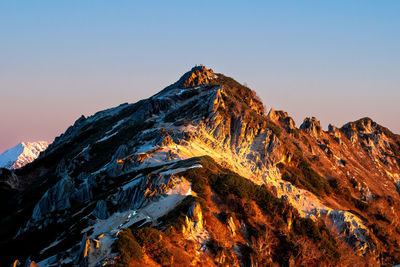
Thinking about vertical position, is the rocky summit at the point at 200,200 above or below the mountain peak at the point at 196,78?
below

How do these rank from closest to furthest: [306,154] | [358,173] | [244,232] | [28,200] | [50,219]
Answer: [244,232]
[50,219]
[28,200]
[306,154]
[358,173]

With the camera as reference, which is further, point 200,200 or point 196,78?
point 196,78

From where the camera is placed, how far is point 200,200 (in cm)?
4822

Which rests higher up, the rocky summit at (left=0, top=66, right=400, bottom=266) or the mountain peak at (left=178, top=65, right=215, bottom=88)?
the mountain peak at (left=178, top=65, right=215, bottom=88)

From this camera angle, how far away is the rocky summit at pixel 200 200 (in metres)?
42.4

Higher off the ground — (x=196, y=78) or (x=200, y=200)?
(x=196, y=78)

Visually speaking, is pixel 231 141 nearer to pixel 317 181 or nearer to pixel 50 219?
pixel 317 181

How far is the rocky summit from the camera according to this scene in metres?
42.4

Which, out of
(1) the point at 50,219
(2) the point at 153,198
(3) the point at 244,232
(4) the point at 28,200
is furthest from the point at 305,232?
(4) the point at 28,200

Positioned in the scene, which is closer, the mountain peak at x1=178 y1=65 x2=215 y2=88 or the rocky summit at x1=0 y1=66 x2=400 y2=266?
the rocky summit at x1=0 y1=66 x2=400 y2=266

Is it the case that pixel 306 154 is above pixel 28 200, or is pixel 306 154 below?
above

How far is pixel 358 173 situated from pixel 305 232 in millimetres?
73284

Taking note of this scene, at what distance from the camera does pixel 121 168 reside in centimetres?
6919

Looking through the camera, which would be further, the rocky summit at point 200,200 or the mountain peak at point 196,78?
the mountain peak at point 196,78
